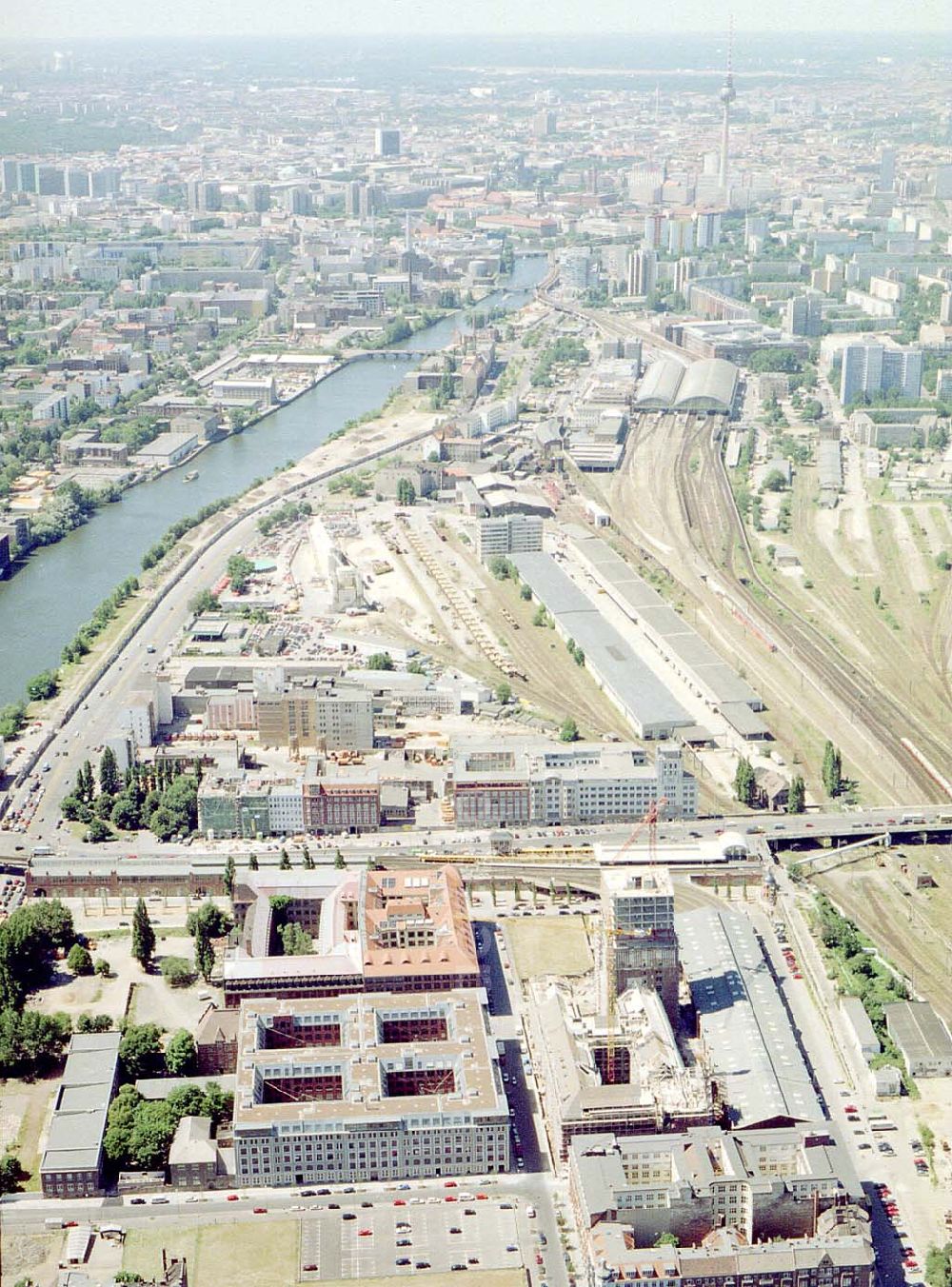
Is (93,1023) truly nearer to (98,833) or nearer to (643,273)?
(98,833)

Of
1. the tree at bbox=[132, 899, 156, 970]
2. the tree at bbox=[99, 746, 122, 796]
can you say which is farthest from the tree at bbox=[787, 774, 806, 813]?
the tree at bbox=[99, 746, 122, 796]

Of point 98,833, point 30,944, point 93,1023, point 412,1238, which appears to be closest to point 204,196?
point 98,833

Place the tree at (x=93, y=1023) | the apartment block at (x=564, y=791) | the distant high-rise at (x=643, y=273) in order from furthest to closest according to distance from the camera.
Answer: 1. the distant high-rise at (x=643, y=273)
2. the apartment block at (x=564, y=791)
3. the tree at (x=93, y=1023)

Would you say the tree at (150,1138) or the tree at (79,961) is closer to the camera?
the tree at (150,1138)

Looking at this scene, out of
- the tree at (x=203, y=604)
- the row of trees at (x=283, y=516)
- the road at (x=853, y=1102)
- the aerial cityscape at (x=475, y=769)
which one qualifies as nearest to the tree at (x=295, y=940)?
the aerial cityscape at (x=475, y=769)

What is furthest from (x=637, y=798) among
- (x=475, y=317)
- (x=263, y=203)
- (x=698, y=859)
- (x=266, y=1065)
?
(x=263, y=203)

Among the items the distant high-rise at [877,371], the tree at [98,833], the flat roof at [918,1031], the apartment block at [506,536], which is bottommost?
the tree at [98,833]

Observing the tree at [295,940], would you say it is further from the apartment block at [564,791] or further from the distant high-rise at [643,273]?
the distant high-rise at [643,273]

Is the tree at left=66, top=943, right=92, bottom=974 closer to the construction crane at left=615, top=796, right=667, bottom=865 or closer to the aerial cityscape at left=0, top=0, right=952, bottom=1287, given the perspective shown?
the aerial cityscape at left=0, top=0, right=952, bottom=1287
